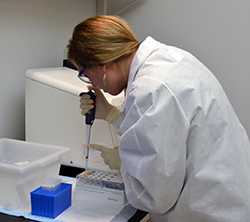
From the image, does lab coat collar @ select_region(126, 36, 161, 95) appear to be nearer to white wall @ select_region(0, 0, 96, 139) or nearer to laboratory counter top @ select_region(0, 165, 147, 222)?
laboratory counter top @ select_region(0, 165, 147, 222)

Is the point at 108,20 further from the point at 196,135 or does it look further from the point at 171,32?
the point at 171,32

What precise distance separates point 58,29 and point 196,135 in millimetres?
1002

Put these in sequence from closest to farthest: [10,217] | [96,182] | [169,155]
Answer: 1. [169,155]
2. [10,217]
3. [96,182]

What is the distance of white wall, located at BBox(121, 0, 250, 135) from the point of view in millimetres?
1918

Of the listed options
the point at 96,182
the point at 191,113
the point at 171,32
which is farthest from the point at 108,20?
the point at 171,32

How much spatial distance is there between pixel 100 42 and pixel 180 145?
0.36m

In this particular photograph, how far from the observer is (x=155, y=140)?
3.51 feet

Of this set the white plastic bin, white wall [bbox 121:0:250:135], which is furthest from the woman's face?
white wall [bbox 121:0:250:135]

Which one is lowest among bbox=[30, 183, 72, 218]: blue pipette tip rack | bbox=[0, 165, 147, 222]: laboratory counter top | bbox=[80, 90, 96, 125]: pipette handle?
bbox=[0, 165, 147, 222]: laboratory counter top

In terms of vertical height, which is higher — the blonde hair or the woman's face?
the blonde hair

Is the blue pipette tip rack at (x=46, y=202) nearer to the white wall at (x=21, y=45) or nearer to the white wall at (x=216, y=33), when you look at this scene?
the white wall at (x=21, y=45)

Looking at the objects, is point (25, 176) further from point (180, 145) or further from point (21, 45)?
point (21, 45)

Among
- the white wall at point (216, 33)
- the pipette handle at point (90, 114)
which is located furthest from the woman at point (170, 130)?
the white wall at point (216, 33)

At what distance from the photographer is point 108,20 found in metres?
1.24
